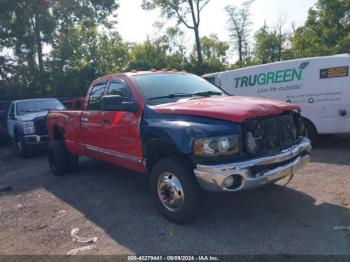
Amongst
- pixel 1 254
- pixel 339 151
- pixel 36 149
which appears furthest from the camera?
Answer: pixel 36 149

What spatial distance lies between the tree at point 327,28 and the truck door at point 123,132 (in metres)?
28.2

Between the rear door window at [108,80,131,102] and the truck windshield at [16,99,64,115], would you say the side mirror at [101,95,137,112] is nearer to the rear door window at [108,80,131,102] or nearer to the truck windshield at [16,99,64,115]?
the rear door window at [108,80,131,102]

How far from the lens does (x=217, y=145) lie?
3.78 meters

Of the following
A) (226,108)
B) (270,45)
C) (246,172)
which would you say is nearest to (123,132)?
(226,108)

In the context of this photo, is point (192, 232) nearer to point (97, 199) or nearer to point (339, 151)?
point (97, 199)

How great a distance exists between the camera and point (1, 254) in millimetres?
3996

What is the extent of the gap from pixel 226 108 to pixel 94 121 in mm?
2728

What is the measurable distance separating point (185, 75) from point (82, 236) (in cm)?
314

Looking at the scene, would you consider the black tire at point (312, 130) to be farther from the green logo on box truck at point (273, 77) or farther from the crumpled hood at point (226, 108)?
the crumpled hood at point (226, 108)

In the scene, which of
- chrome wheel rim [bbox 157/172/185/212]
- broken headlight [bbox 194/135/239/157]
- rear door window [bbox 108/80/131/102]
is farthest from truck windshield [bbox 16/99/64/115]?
broken headlight [bbox 194/135/239/157]

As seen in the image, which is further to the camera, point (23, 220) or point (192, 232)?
point (23, 220)

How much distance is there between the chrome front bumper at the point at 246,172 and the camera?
3664mm

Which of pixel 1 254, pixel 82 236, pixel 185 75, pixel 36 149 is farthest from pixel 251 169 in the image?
pixel 36 149

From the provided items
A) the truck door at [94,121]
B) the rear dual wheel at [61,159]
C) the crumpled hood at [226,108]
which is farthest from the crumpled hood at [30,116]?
the crumpled hood at [226,108]
